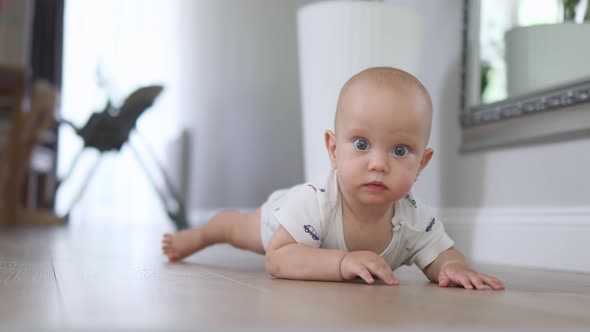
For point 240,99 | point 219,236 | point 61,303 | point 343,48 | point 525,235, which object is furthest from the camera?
point 240,99

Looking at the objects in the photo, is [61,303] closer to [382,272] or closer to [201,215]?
[382,272]

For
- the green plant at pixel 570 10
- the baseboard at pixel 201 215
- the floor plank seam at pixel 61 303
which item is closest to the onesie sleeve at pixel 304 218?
the floor plank seam at pixel 61 303

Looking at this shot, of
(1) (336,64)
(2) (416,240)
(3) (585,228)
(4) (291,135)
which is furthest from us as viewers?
(4) (291,135)

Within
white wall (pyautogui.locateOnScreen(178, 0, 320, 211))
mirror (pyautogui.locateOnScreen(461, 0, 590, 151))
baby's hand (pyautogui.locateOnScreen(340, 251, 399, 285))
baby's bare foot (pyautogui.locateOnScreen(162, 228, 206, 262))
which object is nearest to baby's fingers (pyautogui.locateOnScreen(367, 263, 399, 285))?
baby's hand (pyautogui.locateOnScreen(340, 251, 399, 285))

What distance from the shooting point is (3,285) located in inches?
36.4

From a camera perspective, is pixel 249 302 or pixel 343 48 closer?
pixel 249 302

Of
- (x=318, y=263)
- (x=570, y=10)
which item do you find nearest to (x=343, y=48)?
(x=570, y=10)

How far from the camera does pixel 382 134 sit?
42.7 inches

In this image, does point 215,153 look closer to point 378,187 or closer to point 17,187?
point 17,187

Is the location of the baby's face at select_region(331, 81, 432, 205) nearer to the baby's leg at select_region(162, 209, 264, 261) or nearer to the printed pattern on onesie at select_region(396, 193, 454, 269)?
the printed pattern on onesie at select_region(396, 193, 454, 269)

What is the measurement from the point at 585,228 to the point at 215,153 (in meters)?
2.77

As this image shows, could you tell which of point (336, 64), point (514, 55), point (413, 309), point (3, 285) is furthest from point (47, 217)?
point (413, 309)

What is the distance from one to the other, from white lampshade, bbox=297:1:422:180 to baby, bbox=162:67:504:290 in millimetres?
670

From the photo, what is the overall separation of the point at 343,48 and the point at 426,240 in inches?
32.9
